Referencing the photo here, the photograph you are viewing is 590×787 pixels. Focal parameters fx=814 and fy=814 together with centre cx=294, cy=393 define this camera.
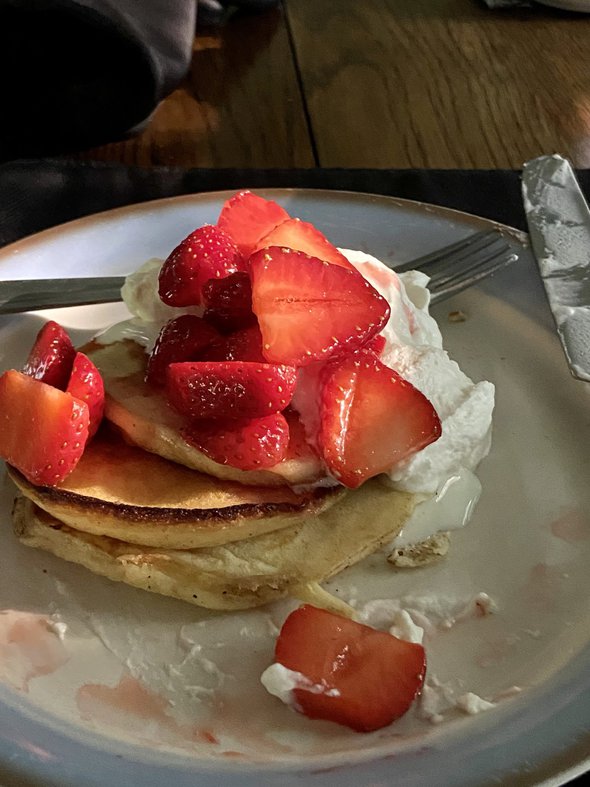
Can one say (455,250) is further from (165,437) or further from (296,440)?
(165,437)

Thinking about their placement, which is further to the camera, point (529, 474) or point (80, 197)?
point (80, 197)

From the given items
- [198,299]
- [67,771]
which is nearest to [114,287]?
[198,299]

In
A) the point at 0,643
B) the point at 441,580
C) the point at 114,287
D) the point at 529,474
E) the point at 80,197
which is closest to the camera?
the point at 0,643

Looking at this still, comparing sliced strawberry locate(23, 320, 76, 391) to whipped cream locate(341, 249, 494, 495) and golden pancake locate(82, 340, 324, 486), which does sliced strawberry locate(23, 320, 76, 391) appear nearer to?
golden pancake locate(82, 340, 324, 486)

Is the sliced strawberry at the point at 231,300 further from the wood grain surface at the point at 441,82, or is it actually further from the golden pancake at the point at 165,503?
the wood grain surface at the point at 441,82


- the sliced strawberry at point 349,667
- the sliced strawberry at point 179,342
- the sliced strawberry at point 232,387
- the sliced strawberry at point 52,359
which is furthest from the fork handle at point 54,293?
the sliced strawberry at point 349,667

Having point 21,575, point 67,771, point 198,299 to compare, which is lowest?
point 21,575

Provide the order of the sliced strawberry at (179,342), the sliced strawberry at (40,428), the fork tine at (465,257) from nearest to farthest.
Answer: the sliced strawberry at (40,428) → the sliced strawberry at (179,342) → the fork tine at (465,257)

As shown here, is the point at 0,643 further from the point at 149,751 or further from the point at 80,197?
the point at 80,197
